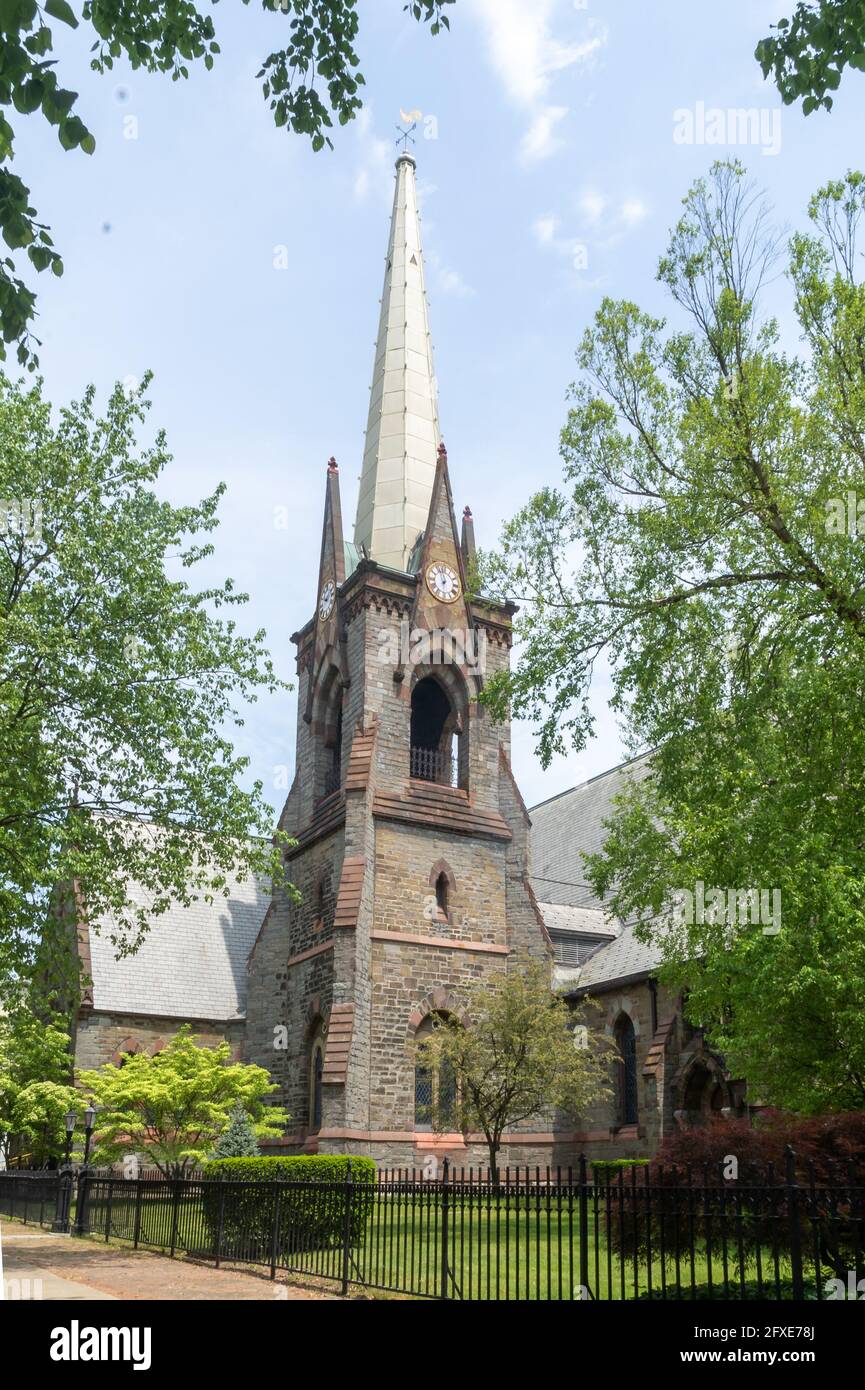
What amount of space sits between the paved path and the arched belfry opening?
51.3 ft

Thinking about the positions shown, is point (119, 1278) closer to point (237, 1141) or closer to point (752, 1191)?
point (237, 1141)

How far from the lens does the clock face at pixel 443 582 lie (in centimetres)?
3278

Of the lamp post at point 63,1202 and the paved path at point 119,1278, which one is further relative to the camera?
the lamp post at point 63,1202

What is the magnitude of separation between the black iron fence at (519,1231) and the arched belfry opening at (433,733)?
13.7 meters

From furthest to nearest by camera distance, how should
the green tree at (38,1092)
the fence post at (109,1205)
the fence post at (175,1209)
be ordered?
the green tree at (38,1092)
the fence post at (109,1205)
the fence post at (175,1209)

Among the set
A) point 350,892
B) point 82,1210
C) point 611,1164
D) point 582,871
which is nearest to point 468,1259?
point 82,1210

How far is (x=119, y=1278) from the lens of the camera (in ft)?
49.1

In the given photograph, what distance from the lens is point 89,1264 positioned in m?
16.7

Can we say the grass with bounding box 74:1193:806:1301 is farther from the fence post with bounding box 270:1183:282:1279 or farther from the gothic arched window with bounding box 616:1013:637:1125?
the gothic arched window with bounding box 616:1013:637:1125

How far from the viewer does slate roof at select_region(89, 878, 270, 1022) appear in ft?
115

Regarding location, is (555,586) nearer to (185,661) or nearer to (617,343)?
(617,343)

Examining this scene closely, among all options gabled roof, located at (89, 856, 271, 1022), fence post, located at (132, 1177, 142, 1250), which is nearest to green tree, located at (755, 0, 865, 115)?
fence post, located at (132, 1177, 142, 1250)

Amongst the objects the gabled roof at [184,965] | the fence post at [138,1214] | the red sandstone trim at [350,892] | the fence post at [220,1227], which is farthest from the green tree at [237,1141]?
the gabled roof at [184,965]

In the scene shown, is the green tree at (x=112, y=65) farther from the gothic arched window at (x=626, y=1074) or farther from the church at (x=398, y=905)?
the gothic arched window at (x=626, y=1074)
